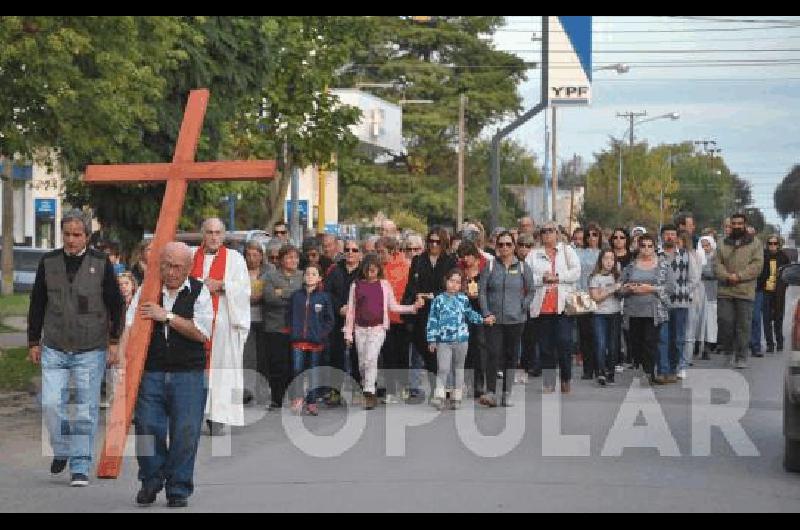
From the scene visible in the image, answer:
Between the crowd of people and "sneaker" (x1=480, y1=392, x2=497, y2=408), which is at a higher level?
the crowd of people

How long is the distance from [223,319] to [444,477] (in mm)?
3856

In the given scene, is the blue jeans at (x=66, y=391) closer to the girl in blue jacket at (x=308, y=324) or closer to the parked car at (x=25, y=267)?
the girl in blue jacket at (x=308, y=324)

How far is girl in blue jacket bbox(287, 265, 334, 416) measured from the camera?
58.8 feet

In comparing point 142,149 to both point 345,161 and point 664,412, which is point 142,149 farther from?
point 345,161

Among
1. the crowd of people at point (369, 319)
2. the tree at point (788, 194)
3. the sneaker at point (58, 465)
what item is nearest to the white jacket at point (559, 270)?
the crowd of people at point (369, 319)

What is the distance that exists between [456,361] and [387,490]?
6.33 meters

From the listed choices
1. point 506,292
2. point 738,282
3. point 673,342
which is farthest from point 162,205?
point 738,282

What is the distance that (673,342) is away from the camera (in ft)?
68.9

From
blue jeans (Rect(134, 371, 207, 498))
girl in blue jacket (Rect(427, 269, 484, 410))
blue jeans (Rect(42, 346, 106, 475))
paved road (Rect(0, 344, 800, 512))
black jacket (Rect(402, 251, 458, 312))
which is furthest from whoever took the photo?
black jacket (Rect(402, 251, 458, 312))

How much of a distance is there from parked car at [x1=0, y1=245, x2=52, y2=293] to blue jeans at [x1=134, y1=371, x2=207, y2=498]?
3562cm

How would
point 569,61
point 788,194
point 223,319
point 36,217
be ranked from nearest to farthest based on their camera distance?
point 223,319 < point 569,61 < point 788,194 < point 36,217

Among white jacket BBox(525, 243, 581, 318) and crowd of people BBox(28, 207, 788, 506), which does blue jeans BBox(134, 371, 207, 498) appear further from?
white jacket BBox(525, 243, 581, 318)

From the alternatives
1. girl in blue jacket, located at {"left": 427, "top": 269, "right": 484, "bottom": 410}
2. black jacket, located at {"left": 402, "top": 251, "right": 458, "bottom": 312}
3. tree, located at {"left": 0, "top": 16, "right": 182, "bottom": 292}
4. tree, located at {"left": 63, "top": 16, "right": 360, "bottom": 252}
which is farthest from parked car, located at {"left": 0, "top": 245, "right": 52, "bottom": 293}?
girl in blue jacket, located at {"left": 427, "top": 269, "right": 484, "bottom": 410}

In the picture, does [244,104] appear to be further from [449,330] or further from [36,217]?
[36,217]
